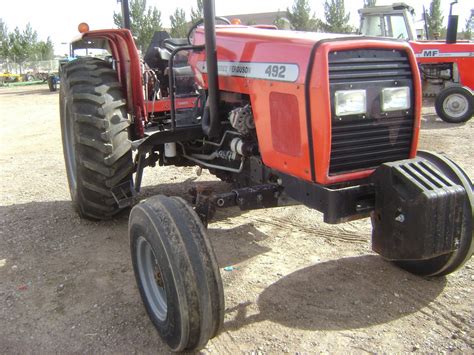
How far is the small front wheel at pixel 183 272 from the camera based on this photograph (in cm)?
228

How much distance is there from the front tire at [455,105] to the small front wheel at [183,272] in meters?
8.72

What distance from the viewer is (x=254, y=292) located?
3.14 m

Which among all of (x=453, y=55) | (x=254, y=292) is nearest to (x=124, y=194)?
(x=254, y=292)

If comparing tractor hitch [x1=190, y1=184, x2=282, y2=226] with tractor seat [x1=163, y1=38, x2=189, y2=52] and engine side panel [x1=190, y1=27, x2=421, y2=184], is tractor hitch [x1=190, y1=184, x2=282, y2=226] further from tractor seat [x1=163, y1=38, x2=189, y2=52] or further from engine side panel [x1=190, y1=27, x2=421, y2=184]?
tractor seat [x1=163, y1=38, x2=189, y2=52]

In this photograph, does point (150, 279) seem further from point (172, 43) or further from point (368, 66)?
point (172, 43)

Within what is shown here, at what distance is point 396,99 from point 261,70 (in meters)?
0.79

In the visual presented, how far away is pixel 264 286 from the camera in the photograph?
10.6ft

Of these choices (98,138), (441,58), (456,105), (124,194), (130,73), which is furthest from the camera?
(441,58)

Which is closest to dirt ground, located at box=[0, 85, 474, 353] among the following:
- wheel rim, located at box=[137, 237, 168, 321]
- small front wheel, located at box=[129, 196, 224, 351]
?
wheel rim, located at box=[137, 237, 168, 321]

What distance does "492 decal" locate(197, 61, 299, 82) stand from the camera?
258 cm

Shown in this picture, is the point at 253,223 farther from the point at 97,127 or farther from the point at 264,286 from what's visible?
the point at 97,127

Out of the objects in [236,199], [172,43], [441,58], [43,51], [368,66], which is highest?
[43,51]

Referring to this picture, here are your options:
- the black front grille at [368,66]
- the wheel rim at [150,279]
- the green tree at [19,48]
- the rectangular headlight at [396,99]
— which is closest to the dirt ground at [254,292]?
the wheel rim at [150,279]

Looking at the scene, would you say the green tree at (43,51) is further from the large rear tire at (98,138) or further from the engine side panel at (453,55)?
the large rear tire at (98,138)
